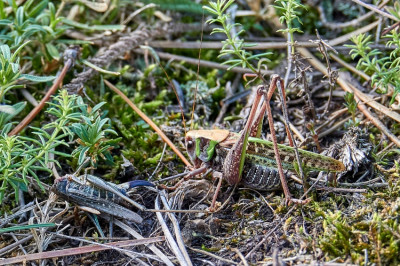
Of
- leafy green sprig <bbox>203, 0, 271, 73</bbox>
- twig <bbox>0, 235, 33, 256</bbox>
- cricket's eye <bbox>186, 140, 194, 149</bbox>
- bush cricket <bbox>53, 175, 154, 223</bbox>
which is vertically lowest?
twig <bbox>0, 235, 33, 256</bbox>

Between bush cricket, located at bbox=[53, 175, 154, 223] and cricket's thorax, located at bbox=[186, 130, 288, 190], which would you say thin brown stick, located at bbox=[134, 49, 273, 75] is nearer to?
cricket's thorax, located at bbox=[186, 130, 288, 190]

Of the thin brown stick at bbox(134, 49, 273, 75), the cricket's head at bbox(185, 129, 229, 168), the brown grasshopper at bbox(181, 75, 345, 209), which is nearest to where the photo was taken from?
the brown grasshopper at bbox(181, 75, 345, 209)

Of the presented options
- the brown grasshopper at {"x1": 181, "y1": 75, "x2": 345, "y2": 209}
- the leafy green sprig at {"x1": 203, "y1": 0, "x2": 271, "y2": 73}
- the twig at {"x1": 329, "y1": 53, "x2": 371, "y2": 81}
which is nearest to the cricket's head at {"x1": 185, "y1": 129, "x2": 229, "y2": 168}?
the brown grasshopper at {"x1": 181, "y1": 75, "x2": 345, "y2": 209}

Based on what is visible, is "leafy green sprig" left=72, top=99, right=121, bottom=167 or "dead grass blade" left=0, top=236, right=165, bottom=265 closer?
"dead grass blade" left=0, top=236, right=165, bottom=265

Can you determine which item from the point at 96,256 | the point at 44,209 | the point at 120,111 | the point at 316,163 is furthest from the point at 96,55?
the point at 316,163

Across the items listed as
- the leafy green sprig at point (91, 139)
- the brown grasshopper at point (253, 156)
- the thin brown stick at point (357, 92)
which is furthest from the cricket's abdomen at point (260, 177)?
the leafy green sprig at point (91, 139)

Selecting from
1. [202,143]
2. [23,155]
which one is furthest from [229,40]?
[23,155]

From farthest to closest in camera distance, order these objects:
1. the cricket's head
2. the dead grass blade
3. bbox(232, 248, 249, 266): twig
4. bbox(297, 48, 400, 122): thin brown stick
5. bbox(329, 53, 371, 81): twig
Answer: bbox(329, 53, 371, 81): twig
bbox(297, 48, 400, 122): thin brown stick
the cricket's head
the dead grass blade
bbox(232, 248, 249, 266): twig

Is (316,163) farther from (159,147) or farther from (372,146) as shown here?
(159,147)
